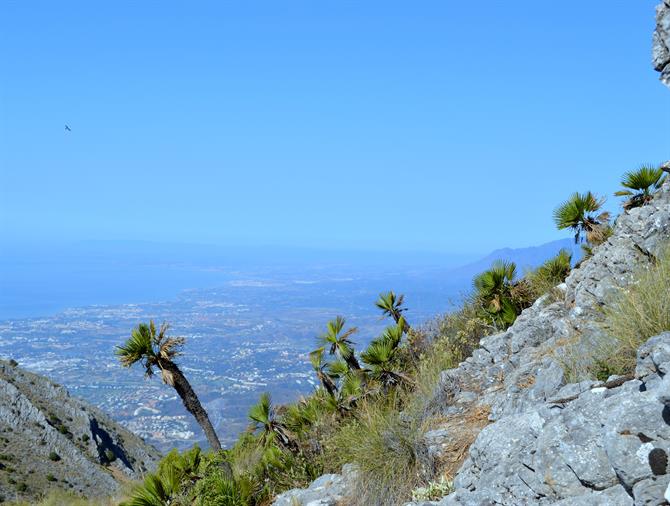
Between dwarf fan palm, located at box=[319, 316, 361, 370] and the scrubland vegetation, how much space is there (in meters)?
0.02

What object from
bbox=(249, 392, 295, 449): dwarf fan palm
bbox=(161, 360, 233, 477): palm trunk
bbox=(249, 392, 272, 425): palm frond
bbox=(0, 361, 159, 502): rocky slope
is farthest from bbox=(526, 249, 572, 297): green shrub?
bbox=(0, 361, 159, 502): rocky slope

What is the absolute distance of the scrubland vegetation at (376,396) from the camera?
710 cm

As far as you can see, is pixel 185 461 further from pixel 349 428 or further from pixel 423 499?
pixel 423 499

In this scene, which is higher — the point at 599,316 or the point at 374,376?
the point at 599,316

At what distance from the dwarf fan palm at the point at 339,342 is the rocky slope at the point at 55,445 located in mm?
31472

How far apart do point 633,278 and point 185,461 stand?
7965mm

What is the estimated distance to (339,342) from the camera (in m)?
12.1

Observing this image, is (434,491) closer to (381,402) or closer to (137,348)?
(381,402)

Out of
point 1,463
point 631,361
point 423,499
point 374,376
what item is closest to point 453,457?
point 423,499

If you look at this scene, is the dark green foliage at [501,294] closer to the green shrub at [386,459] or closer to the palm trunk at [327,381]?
the palm trunk at [327,381]

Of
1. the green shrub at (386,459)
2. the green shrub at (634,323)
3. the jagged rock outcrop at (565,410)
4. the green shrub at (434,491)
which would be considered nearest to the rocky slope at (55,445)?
the green shrub at (386,459)

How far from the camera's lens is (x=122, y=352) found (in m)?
14.4

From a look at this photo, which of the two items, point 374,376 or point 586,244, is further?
point 586,244

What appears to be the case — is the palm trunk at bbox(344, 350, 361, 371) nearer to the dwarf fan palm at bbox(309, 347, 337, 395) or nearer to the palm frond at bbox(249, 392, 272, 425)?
the dwarf fan palm at bbox(309, 347, 337, 395)
